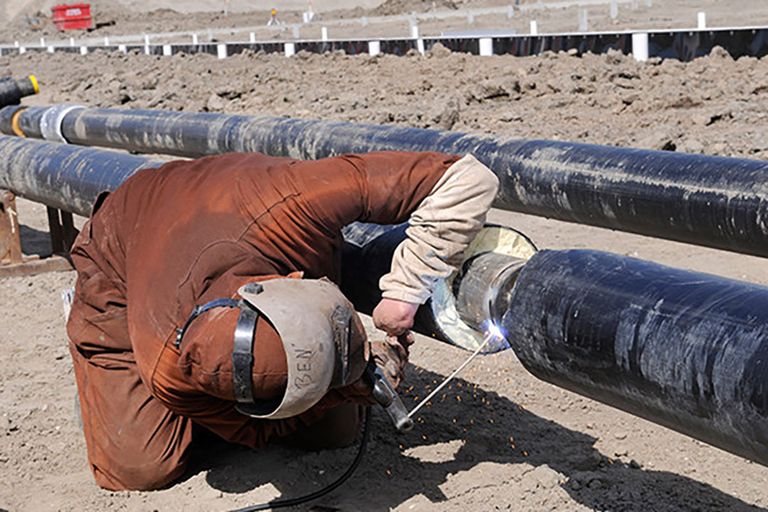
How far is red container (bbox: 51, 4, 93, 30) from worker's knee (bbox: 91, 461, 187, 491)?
44.9 m

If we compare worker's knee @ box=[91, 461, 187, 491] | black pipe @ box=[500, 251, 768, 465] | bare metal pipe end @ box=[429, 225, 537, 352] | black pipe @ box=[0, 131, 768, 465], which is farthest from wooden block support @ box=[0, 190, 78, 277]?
black pipe @ box=[500, 251, 768, 465]

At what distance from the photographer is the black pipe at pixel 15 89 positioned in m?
9.45

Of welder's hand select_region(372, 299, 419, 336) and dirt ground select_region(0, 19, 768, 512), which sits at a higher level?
welder's hand select_region(372, 299, 419, 336)

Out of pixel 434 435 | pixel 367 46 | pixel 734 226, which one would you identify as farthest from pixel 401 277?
pixel 367 46

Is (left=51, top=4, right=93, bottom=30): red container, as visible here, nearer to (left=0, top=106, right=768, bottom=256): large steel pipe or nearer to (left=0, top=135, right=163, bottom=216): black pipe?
(left=0, top=135, right=163, bottom=216): black pipe

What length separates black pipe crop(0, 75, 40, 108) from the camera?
9.45 m

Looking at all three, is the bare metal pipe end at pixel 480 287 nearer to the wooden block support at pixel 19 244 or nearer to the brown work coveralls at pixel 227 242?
the brown work coveralls at pixel 227 242

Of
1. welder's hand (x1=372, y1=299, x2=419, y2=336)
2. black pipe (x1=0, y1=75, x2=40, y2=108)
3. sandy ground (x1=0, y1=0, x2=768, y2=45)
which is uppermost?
black pipe (x1=0, y1=75, x2=40, y2=108)

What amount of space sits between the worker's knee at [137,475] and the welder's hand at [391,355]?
3.21 ft

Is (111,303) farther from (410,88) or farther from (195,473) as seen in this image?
(410,88)

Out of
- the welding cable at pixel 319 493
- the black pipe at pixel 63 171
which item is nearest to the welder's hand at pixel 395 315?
the welding cable at pixel 319 493

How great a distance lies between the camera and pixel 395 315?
322 cm

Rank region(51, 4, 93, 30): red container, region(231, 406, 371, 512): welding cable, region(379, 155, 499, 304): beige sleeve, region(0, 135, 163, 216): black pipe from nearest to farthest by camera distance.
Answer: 1. region(379, 155, 499, 304): beige sleeve
2. region(231, 406, 371, 512): welding cable
3. region(0, 135, 163, 216): black pipe
4. region(51, 4, 93, 30): red container

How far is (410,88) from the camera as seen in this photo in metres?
14.3
